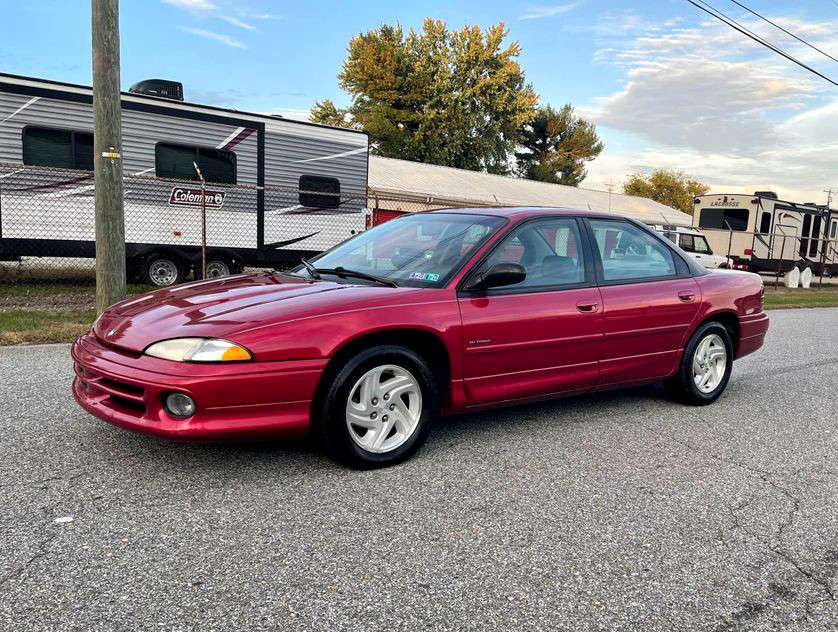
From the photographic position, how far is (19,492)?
324cm

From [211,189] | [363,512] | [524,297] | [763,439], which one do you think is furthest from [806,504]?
[211,189]

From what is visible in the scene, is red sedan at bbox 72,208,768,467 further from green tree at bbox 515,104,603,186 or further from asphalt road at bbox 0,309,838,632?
green tree at bbox 515,104,603,186

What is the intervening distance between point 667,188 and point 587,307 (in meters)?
82.5

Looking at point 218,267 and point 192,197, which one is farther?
point 218,267

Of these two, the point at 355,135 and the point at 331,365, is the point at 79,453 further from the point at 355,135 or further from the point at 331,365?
the point at 355,135

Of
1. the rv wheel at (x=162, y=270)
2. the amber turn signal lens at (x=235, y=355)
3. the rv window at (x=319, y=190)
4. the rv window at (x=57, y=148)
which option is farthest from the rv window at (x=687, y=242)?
the amber turn signal lens at (x=235, y=355)

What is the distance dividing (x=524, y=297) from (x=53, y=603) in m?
2.97

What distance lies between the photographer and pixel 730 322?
225 inches

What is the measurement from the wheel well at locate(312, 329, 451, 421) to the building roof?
18.4m

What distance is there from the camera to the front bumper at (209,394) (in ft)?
10.7

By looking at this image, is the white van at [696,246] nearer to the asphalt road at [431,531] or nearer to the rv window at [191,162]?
the rv window at [191,162]

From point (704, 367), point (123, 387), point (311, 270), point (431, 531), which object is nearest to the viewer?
point (431, 531)

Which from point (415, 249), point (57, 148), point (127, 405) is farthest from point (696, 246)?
point (127, 405)

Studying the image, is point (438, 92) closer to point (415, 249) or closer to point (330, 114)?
point (330, 114)
